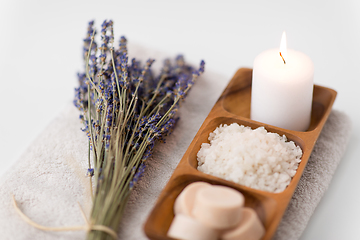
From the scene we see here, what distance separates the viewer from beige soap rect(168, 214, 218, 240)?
96 centimetres

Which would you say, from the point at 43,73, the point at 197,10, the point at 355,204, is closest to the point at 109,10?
the point at 197,10

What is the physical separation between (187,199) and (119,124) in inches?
12.8

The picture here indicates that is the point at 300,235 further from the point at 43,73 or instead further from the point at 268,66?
the point at 43,73

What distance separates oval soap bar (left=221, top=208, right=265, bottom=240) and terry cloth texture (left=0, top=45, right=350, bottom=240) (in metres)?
0.16

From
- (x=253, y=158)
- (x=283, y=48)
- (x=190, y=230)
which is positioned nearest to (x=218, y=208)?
(x=190, y=230)

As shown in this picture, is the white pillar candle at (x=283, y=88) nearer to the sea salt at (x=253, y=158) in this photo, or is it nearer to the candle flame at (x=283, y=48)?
the candle flame at (x=283, y=48)

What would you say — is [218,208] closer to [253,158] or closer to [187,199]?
[187,199]

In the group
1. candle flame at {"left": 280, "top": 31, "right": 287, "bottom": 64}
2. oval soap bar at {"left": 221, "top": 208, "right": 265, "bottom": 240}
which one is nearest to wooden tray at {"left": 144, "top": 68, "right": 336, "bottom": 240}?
oval soap bar at {"left": 221, "top": 208, "right": 265, "bottom": 240}

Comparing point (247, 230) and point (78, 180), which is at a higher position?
point (247, 230)

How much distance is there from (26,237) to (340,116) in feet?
3.61

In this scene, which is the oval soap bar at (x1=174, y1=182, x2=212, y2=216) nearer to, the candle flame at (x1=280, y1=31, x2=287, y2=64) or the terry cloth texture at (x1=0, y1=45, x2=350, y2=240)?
the terry cloth texture at (x1=0, y1=45, x2=350, y2=240)

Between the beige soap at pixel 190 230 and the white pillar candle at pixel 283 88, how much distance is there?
0.49m

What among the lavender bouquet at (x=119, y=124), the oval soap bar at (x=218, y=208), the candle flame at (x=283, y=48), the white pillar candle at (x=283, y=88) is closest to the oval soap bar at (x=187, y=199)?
the oval soap bar at (x=218, y=208)

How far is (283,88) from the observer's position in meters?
1.26
